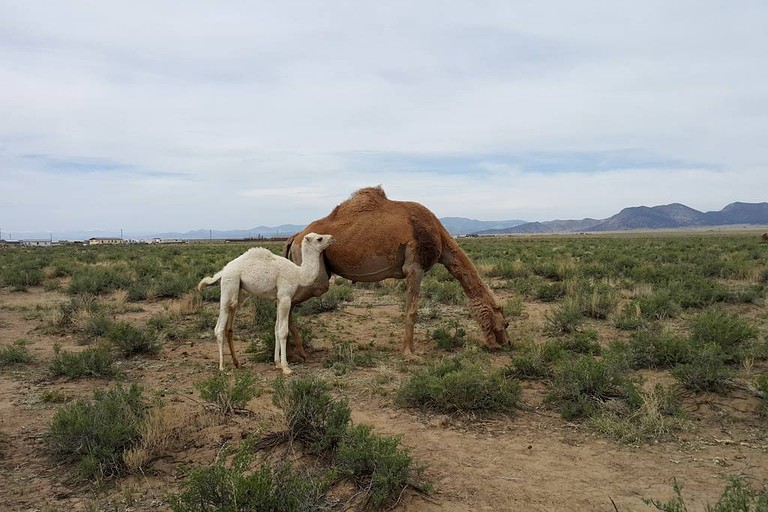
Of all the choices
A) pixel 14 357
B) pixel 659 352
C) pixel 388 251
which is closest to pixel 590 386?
pixel 659 352

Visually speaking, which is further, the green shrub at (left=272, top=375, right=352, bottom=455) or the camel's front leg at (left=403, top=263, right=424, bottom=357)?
the camel's front leg at (left=403, top=263, right=424, bottom=357)

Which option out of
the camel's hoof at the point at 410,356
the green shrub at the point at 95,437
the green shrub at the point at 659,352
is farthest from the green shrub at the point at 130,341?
the green shrub at the point at 659,352

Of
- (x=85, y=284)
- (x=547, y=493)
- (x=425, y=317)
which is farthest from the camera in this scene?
(x=85, y=284)

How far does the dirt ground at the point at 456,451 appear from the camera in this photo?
13.3ft

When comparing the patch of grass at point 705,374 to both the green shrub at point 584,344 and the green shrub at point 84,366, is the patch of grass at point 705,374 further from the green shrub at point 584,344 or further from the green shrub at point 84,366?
the green shrub at point 84,366

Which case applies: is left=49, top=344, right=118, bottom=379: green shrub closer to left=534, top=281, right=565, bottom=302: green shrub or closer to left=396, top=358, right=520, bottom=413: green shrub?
left=396, top=358, right=520, bottom=413: green shrub

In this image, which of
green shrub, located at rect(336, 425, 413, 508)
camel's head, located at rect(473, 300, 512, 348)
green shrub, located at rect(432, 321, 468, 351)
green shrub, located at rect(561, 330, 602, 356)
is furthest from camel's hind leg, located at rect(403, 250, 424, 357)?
green shrub, located at rect(336, 425, 413, 508)

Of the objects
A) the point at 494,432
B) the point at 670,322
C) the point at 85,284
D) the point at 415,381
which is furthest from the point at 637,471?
the point at 85,284

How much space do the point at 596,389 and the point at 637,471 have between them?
167 cm

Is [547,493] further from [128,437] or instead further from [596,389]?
[128,437]

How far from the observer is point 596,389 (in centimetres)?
608

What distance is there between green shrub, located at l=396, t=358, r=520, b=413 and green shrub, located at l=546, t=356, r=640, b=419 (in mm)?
561

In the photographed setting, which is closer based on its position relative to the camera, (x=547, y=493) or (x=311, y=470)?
(x=547, y=493)

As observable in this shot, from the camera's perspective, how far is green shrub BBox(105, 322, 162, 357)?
855cm
